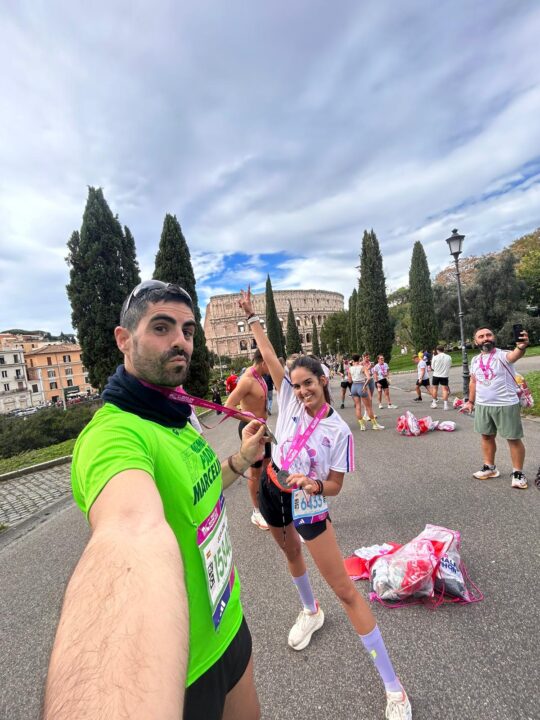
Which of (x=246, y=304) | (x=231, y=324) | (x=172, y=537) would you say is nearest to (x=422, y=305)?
(x=246, y=304)

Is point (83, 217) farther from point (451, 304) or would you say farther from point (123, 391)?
point (451, 304)

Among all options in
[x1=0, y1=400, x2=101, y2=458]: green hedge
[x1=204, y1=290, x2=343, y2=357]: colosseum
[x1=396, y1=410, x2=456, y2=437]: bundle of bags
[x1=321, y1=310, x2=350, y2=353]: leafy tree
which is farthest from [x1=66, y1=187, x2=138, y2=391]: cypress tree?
[x1=204, y1=290, x2=343, y2=357]: colosseum

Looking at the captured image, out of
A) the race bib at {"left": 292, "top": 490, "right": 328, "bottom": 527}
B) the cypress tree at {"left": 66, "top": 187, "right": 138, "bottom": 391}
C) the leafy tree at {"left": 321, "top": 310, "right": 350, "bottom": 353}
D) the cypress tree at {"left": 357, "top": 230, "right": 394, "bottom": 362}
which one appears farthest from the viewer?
the leafy tree at {"left": 321, "top": 310, "right": 350, "bottom": 353}

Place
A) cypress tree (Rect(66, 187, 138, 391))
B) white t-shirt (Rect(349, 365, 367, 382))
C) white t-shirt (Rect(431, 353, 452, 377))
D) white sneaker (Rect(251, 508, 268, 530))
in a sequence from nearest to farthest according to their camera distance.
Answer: white sneaker (Rect(251, 508, 268, 530)), white t-shirt (Rect(349, 365, 367, 382)), white t-shirt (Rect(431, 353, 452, 377)), cypress tree (Rect(66, 187, 138, 391))

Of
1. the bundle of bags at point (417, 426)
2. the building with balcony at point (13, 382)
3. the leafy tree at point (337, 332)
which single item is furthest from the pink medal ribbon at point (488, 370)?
the building with balcony at point (13, 382)

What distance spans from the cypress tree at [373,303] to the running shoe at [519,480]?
31177 mm

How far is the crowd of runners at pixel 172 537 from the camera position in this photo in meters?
0.57

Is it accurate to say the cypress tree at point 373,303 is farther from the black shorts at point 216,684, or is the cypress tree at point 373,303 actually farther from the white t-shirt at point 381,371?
the black shorts at point 216,684

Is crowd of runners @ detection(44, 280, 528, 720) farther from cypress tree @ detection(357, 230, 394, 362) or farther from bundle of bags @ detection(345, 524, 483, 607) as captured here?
cypress tree @ detection(357, 230, 394, 362)

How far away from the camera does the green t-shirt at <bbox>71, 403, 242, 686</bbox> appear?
105 cm

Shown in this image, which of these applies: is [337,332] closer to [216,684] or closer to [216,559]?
[216,559]

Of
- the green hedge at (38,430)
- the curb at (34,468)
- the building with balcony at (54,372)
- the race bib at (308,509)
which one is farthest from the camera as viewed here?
the building with balcony at (54,372)

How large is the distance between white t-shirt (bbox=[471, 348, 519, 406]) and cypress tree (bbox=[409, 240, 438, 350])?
32.8 meters

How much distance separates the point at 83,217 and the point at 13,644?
21882mm
